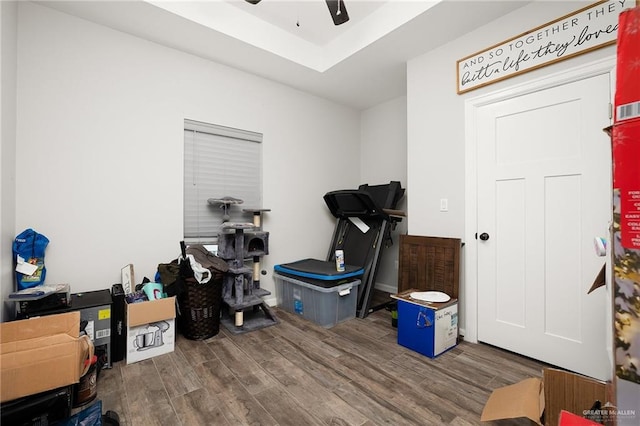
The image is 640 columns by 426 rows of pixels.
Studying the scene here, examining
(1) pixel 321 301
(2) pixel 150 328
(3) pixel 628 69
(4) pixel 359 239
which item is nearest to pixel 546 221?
(3) pixel 628 69

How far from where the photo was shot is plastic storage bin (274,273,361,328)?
9.36 ft

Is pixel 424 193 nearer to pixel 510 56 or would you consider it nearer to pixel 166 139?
pixel 510 56

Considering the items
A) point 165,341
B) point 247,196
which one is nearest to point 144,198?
point 247,196

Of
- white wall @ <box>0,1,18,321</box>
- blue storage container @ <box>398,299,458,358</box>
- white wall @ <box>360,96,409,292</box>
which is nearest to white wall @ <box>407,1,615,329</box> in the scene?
blue storage container @ <box>398,299,458,358</box>

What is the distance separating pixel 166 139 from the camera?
2.74 metres

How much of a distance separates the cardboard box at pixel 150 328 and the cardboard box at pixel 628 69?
2.68 meters

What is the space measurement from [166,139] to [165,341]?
1.83 m

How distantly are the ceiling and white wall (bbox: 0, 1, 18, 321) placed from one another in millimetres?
538

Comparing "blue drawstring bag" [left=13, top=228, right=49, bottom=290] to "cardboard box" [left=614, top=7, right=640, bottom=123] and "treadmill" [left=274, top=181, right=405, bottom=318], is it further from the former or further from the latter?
"cardboard box" [left=614, top=7, right=640, bottom=123]

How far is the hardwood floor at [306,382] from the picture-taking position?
1582 millimetres

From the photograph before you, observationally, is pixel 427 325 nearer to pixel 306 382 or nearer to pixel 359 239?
pixel 306 382

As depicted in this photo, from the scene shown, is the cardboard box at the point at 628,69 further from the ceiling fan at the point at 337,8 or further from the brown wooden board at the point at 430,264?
the brown wooden board at the point at 430,264

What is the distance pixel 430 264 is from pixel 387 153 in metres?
1.93

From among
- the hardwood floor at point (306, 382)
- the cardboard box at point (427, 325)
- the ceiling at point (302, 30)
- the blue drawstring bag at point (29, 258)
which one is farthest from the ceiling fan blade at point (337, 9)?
the blue drawstring bag at point (29, 258)
